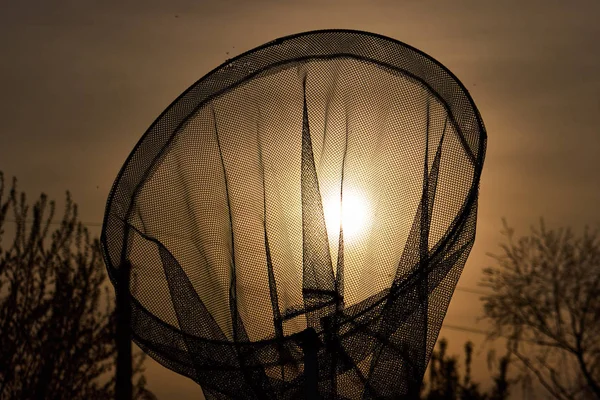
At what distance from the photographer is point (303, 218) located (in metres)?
6.31

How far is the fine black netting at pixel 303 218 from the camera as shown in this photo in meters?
5.73

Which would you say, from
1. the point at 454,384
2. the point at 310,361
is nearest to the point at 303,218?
the point at 310,361

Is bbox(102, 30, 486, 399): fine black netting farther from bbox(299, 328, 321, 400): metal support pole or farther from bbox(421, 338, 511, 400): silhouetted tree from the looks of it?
bbox(421, 338, 511, 400): silhouetted tree

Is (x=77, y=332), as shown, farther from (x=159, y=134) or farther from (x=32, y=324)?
(x=159, y=134)

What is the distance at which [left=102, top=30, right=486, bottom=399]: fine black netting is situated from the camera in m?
5.73

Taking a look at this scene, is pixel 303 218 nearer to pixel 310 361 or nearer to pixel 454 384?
pixel 310 361

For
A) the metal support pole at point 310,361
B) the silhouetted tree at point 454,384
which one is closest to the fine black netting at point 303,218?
the metal support pole at point 310,361

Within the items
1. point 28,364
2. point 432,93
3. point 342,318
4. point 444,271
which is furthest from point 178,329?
point 28,364

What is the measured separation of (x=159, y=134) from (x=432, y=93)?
1713 mm

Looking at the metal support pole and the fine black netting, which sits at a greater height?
the fine black netting

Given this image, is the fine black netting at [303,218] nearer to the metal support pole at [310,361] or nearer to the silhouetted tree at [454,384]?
the metal support pole at [310,361]

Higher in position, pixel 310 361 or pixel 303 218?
pixel 303 218

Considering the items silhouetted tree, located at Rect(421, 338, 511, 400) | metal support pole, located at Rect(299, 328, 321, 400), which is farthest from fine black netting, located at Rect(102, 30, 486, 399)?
silhouetted tree, located at Rect(421, 338, 511, 400)

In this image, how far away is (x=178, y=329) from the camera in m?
6.07
